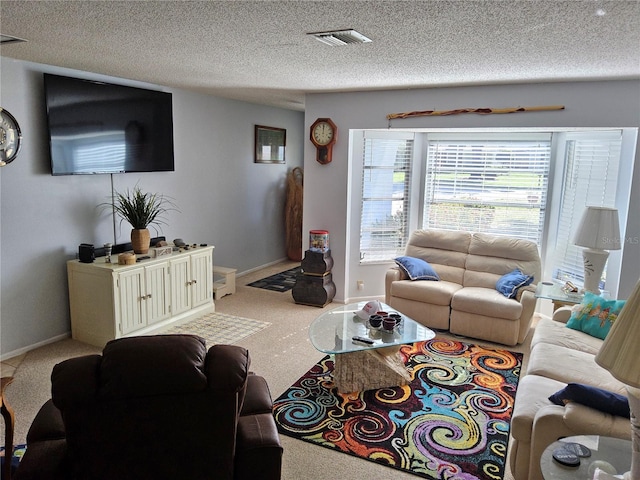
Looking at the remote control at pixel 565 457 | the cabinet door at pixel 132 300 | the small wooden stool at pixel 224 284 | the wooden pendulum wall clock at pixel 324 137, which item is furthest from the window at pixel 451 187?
the remote control at pixel 565 457

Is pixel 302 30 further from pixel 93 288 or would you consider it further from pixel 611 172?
pixel 611 172

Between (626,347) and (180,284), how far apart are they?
408cm

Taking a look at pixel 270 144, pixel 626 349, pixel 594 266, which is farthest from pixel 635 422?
pixel 270 144

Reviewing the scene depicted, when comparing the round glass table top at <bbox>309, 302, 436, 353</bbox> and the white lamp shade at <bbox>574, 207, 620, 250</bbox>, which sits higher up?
the white lamp shade at <bbox>574, 207, 620, 250</bbox>

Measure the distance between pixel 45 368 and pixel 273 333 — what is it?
6.26 ft

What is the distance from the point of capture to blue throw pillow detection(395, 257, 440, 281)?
4.99 meters

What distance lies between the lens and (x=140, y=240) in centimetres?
457

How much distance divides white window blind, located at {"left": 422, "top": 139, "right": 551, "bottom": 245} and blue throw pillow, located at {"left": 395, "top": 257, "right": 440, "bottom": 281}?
0.91 m

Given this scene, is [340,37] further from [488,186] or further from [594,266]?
[488,186]

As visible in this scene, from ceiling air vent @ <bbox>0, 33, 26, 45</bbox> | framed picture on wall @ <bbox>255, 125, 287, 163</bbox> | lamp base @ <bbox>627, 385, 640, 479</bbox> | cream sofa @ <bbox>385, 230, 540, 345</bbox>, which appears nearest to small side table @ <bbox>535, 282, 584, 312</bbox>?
cream sofa @ <bbox>385, 230, 540, 345</bbox>

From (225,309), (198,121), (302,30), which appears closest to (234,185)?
(198,121)

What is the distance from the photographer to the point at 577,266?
4898 millimetres

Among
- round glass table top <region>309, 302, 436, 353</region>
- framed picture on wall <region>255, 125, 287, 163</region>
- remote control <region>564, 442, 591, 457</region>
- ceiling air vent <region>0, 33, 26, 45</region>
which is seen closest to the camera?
remote control <region>564, 442, 591, 457</region>

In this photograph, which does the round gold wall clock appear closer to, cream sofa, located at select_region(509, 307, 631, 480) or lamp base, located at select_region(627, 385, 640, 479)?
cream sofa, located at select_region(509, 307, 631, 480)
